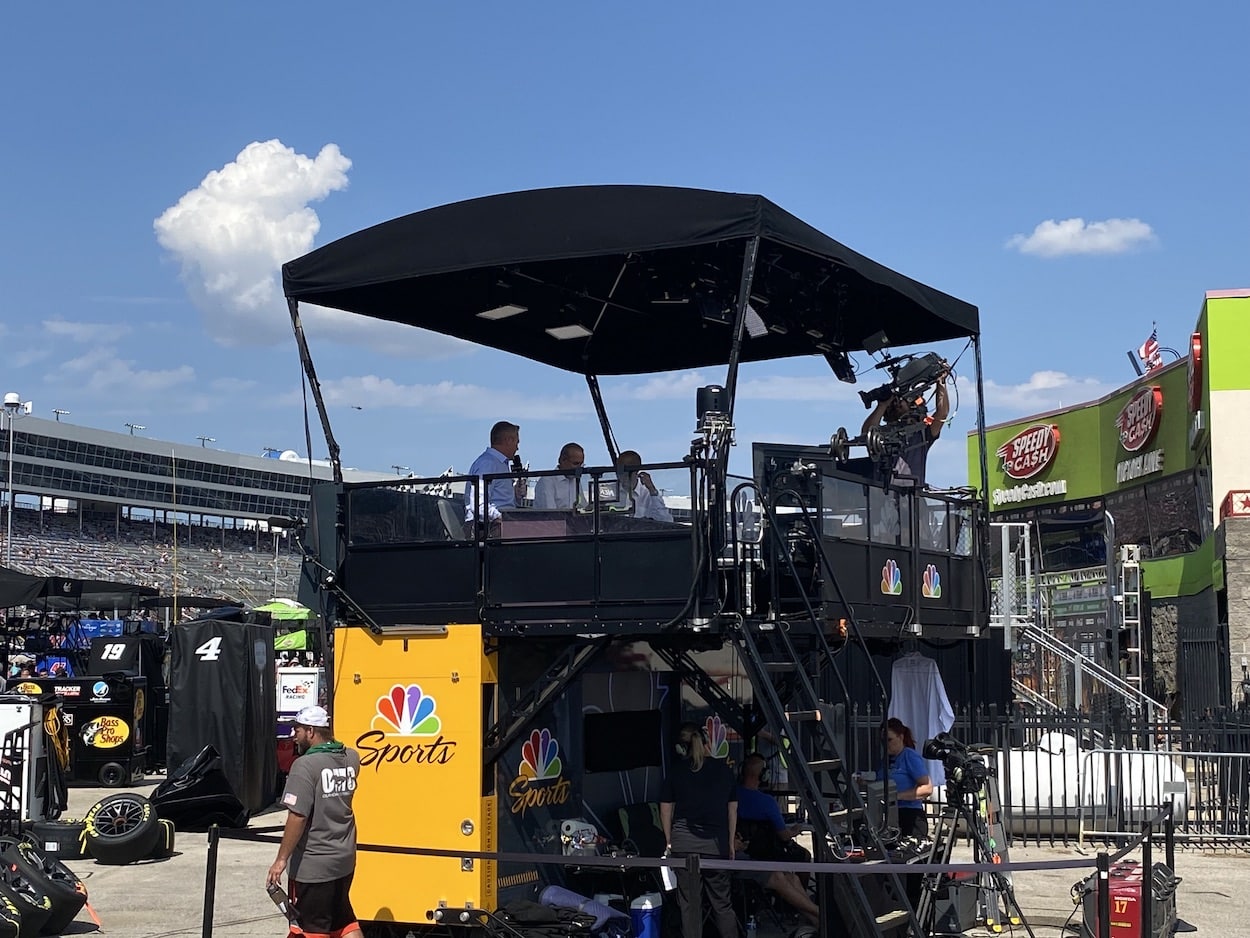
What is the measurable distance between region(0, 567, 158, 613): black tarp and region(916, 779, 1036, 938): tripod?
13408 millimetres

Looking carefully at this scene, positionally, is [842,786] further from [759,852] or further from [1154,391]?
[1154,391]

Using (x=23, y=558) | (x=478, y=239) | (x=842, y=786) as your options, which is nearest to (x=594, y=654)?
(x=842, y=786)

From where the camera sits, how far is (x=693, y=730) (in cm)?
1006

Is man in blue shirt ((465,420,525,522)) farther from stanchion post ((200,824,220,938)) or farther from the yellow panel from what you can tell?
stanchion post ((200,824,220,938))

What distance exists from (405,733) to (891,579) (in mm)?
3898

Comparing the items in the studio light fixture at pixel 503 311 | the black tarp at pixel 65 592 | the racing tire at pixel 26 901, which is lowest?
the racing tire at pixel 26 901

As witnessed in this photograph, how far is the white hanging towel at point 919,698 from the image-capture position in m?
12.8

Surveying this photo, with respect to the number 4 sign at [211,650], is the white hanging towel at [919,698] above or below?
below

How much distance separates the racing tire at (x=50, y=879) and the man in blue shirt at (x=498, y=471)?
4113 millimetres

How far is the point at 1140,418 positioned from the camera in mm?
38250

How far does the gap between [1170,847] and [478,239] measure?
7.03 meters

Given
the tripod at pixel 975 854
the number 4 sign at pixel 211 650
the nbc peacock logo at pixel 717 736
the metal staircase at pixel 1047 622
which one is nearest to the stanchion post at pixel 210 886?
the tripod at pixel 975 854

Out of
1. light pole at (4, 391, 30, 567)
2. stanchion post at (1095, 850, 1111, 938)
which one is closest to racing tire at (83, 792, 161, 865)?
stanchion post at (1095, 850, 1111, 938)

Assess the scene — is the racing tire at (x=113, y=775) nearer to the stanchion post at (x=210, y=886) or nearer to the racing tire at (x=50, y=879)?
the racing tire at (x=50, y=879)
